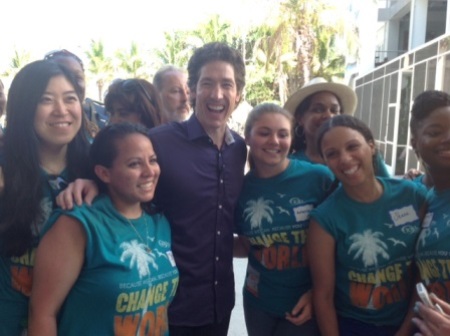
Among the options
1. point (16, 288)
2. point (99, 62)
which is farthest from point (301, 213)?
point (99, 62)

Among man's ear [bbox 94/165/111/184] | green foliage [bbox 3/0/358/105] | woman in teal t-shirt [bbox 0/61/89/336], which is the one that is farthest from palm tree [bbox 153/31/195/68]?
man's ear [bbox 94/165/111/184]

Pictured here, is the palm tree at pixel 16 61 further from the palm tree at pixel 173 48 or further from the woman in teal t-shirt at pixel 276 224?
the woman in teal t-shirt at pixel 276 224

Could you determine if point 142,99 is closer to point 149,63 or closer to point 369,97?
point 369,97

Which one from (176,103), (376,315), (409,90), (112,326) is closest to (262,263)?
(376,315)

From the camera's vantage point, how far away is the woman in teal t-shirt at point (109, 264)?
5.96ft

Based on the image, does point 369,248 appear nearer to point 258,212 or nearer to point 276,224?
point 276,224

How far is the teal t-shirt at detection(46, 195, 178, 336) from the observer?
1.84 metres

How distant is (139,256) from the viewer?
193 cm

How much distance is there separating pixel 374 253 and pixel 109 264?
1.15 metres

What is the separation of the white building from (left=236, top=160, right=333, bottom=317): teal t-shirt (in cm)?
956

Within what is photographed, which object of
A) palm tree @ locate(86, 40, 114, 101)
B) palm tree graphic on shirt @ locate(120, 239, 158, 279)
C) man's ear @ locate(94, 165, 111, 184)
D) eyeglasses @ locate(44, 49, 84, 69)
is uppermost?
palm tree @ locate(86, 40, 114, 101)

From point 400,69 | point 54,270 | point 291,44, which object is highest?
point 291,44

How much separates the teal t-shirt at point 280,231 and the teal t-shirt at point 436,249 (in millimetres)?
553

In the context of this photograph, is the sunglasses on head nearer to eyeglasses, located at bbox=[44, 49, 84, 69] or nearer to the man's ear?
eyeglasses, located at bbox=[44, 49, 84, 69]
